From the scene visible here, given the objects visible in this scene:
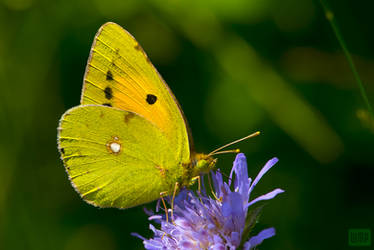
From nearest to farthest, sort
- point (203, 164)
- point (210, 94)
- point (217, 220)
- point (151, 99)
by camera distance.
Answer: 1. point (217, 220)
2. point (203, 164)
3. point (151, 99)
4. point (210, 94)

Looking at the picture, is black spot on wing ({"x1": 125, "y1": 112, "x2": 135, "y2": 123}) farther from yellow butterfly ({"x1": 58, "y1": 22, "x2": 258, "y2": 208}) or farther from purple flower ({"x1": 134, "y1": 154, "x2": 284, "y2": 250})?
purple flower ({"x1": 134, "y1": 154, "x2": 284, "y2": 250})

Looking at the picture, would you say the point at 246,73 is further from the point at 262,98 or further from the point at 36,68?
the point at 36,68

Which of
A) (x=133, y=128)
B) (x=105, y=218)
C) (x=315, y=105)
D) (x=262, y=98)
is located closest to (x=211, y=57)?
(x=262, y=98)

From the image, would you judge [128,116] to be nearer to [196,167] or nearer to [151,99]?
[151,99]

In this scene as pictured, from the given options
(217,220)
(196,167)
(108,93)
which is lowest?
(217,220)

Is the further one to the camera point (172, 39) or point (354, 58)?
point (172, 39)

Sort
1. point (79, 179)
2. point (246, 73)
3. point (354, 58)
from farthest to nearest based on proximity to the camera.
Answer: point (246, 73)
point (354, 58)
point (79, 179)

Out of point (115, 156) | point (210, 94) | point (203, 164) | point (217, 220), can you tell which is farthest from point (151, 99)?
point (210, 94)
